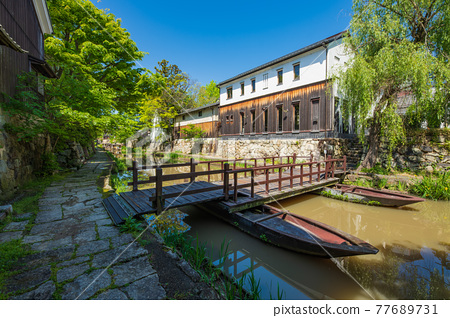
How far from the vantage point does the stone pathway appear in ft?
7.45

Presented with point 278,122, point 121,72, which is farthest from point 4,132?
point 278,122

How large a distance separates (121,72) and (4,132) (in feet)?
30.0

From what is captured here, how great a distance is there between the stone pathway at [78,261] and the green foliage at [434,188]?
A: 1089 centimetres

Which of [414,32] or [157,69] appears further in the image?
[157,69]

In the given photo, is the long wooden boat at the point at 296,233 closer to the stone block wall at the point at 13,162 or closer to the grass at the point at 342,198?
the grass at the point at 342,198

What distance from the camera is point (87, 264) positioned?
9.10ft

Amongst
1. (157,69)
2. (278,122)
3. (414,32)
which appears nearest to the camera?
(414,32)

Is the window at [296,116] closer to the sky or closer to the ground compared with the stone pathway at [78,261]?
closer to the sky

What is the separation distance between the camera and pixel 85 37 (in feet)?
40.8

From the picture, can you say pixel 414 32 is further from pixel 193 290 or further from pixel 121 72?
pixel 121 72

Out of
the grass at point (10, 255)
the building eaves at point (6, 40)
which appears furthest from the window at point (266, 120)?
the grass at point (10, 255)

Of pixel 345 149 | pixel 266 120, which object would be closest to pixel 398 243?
pixel 345 149

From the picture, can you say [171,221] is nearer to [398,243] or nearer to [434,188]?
[398,243]

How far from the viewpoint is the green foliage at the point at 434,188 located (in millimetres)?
7867
